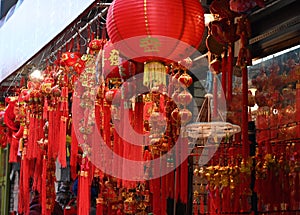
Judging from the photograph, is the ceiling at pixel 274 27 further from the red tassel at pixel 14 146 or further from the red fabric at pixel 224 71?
the red tassel at pixel 14 146

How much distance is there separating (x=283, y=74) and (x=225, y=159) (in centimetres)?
58

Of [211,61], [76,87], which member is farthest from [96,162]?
[211,61]

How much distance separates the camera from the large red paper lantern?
6.21 feet

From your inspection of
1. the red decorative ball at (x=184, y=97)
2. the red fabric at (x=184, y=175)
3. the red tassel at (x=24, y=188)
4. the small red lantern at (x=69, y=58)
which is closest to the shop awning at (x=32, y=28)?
the small red lantern at (x=69, y=58)

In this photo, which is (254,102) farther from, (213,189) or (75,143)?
(75,143)

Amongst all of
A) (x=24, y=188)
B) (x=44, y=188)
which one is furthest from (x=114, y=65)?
(x=24, y=188)

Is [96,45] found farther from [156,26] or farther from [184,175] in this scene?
[156,26]

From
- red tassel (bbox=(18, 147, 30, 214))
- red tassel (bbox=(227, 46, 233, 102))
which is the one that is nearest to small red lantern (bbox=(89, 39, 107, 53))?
red tassel (bbox=(227, 46, 233, 102))

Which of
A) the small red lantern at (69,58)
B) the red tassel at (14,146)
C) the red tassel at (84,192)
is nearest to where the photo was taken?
the red tassel at (84,192)

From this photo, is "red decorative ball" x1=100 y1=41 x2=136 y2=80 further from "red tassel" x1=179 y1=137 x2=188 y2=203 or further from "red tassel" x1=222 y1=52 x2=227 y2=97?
"red tassel" x1=179 y1=137 x2=188 y2=203

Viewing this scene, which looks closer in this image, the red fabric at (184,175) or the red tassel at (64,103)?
the red fabric at (184,175)

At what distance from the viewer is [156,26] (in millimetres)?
1889

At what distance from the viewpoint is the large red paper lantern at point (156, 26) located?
189 centimetres

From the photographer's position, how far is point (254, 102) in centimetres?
274
